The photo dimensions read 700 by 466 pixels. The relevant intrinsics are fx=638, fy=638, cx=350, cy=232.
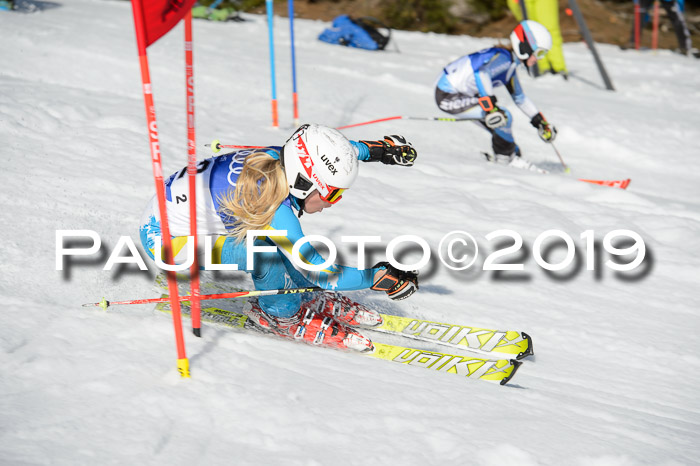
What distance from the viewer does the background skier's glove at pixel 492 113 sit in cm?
725

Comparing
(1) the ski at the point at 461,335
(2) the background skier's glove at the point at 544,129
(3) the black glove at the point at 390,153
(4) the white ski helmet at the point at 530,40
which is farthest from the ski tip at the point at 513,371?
(4) the white ski helmet at the point at 530,40

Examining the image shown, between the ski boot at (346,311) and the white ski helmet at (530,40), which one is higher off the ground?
the white ski helmet at (530,40)

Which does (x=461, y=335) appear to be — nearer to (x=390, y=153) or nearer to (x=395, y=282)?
(x=395, y=282)

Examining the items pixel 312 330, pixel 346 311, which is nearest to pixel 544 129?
pixel 346 311

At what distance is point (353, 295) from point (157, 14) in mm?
2532

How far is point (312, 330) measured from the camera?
3.74 metres

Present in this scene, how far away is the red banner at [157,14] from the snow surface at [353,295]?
1.48 meters

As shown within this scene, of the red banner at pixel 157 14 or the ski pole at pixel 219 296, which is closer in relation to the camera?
the red banner at pixel 157 14

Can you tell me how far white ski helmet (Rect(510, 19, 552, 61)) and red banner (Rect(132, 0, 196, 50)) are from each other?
533 cm

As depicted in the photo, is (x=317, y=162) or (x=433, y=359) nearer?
(x=317, y=162)

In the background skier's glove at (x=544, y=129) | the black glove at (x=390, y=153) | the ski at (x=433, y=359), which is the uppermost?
the black glove at (x=390, y=153)

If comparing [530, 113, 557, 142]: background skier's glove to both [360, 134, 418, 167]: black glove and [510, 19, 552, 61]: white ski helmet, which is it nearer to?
[510, 19, 552, 61]: white ski helmet

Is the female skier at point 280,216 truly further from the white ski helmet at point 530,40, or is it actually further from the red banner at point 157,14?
the white ski helmet at point 530,40

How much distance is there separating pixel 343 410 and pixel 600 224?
426 centimetres
